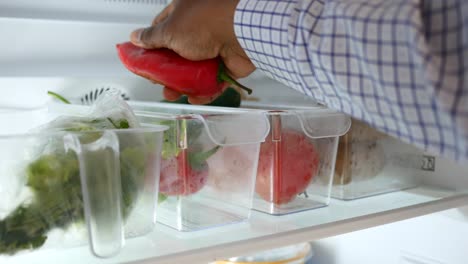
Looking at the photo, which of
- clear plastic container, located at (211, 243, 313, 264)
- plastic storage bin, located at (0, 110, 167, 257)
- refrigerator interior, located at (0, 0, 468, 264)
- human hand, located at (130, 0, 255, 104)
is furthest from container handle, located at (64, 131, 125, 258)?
clear plastic container, located at (211, 243, 313, 264)

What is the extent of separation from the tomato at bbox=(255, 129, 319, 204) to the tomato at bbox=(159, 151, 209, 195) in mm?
90

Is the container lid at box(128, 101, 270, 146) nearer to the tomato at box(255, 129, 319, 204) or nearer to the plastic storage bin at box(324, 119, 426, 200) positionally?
the tomato at box(255, 129, 319, 204)

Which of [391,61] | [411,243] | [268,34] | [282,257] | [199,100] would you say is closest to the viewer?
[391,61]

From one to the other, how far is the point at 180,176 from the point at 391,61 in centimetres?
31

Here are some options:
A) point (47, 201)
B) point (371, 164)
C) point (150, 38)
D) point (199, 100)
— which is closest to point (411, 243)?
point (371, 164)

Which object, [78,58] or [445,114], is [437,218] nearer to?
[445,114]

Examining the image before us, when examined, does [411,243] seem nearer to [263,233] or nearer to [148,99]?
[263,233]

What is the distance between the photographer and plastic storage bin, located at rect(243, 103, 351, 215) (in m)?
0.81

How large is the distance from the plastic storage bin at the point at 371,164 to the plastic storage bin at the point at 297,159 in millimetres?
45

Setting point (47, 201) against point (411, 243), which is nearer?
point (47, 201)

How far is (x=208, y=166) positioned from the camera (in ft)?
2.54

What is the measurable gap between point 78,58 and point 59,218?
1.52 ft

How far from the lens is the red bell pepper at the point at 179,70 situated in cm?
85

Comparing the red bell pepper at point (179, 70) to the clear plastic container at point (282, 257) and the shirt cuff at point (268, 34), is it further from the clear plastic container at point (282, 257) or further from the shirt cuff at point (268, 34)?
the clear plastic container at point (282, 257)
